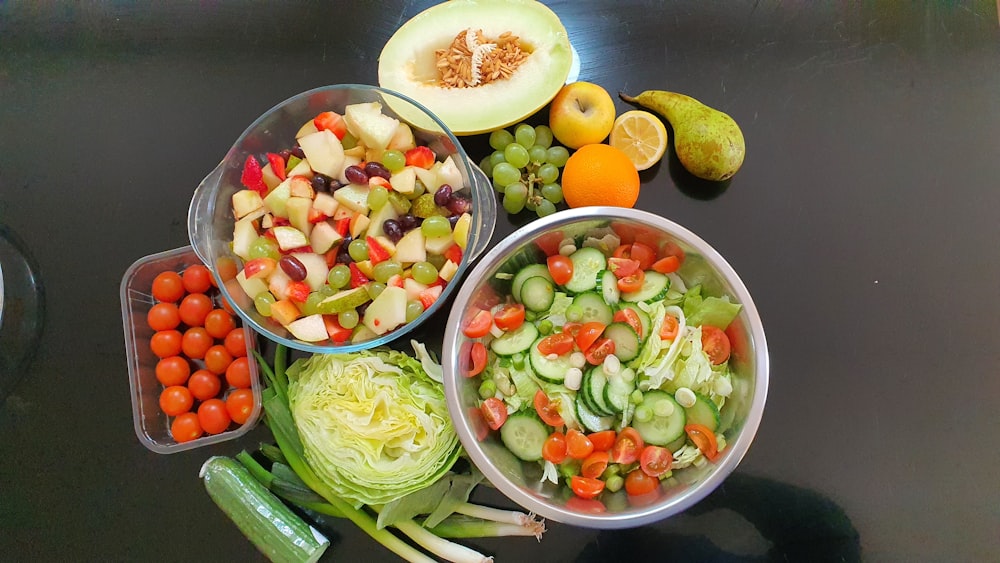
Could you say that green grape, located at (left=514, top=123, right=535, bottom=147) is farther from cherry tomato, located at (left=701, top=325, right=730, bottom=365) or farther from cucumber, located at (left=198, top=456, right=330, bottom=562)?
cucumber, located at (left=198, top=456, right=330, bottom=562)

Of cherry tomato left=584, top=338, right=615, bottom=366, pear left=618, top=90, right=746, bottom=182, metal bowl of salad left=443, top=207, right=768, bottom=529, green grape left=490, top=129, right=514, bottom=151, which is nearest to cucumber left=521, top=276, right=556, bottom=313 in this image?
metal bowl of salad left=443, top=207, right=768, bottom=529

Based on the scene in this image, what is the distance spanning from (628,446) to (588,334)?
0.79 ft

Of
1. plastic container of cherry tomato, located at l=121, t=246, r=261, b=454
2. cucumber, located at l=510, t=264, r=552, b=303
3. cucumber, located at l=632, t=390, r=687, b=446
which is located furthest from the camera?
plastic container of cherry tomato, located at l=121, t=246, r=261, b=454

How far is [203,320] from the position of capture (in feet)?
4.98

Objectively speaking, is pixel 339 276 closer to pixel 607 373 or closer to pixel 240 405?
pixel 240 405

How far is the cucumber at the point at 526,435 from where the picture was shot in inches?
51.1

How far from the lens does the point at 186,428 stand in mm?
1452

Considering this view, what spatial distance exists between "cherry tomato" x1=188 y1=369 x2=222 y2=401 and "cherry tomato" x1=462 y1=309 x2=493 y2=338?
25.2 inches

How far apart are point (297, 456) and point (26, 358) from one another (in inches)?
30.0

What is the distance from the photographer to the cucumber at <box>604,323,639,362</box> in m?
1.28

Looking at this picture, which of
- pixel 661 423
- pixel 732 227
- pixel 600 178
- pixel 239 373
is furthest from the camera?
pixel 732 227

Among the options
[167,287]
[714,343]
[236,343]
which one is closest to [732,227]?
[714,343]

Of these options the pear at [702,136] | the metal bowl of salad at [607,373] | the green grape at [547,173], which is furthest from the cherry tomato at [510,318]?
the pear at [702,136]

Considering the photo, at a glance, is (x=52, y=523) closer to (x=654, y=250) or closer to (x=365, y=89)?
(x=365, y=89)
